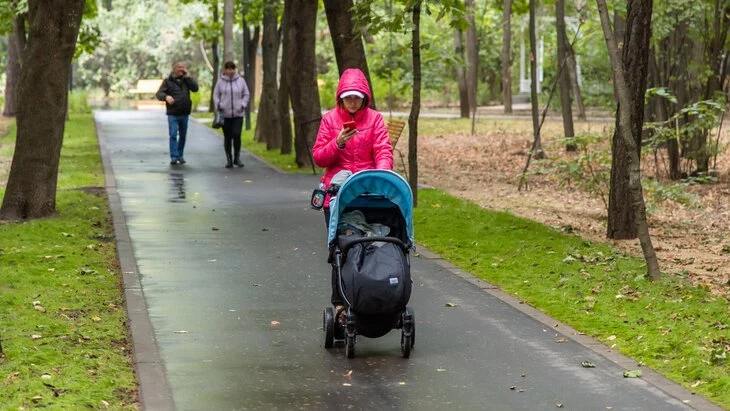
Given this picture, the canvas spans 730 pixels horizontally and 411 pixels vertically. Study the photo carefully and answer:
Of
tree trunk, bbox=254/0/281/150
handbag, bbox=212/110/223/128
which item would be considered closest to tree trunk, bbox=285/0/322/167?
handbag, bbox=212/110/223/128

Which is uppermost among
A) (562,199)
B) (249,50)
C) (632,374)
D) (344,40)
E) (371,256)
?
(249,50)

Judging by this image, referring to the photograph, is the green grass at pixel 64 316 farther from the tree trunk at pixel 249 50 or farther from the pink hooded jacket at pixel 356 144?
the tree trunk at pixel 249 50

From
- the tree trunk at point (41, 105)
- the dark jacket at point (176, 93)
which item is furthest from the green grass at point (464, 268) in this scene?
the dark jacket at point (176, 93)

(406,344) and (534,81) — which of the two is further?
(534,81)

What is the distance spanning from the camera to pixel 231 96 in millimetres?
23438

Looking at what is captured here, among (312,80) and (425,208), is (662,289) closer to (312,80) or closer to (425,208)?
(425,208)

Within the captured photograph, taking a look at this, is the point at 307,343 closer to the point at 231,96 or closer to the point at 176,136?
the point at 231,96

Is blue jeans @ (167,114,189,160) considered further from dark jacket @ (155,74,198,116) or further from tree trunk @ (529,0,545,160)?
tree trunk @ (529,0,545,160)

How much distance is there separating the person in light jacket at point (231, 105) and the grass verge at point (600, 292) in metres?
7.75

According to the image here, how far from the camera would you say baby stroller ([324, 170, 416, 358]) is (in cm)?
823

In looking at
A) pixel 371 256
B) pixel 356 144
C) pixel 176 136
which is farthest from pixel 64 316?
pixel 176 136

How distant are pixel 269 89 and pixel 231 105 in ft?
17.7

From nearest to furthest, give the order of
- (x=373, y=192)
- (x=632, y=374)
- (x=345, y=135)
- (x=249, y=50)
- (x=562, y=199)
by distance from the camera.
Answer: (x=632, y=374) → (x=373, y=192) → (x=345, y=135) → (x=562, y=199) → (x=249, y=50)

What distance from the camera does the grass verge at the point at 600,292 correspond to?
335 inches
